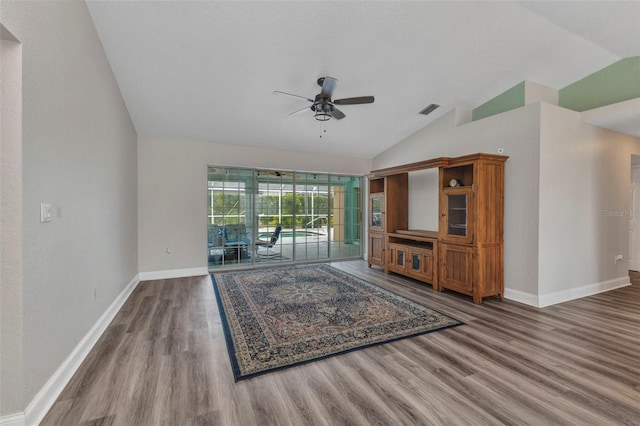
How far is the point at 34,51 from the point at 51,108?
358 mm

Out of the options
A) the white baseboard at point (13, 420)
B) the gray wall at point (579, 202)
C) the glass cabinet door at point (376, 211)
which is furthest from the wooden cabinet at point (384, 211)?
the white baseboard at point (13, 420)

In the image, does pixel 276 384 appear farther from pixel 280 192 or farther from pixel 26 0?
pixel 280 192

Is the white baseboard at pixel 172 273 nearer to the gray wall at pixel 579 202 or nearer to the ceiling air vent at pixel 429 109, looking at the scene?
the ceiling air vent at pixel 429 109

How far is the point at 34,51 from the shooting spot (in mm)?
1776

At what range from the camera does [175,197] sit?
533 cm

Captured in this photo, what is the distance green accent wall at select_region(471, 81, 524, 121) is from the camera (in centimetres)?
413

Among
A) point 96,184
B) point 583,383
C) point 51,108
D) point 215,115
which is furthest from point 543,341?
point 215,115

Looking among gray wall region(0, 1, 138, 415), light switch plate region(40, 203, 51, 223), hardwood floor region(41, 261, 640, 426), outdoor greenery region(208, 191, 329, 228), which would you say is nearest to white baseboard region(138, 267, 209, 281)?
outdoor greenery region(208, 191, 329, 228)

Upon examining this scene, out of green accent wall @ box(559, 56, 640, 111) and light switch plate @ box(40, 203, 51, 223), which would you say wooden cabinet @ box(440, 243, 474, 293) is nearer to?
green accent wall @ box(559, 56, 640, 111)

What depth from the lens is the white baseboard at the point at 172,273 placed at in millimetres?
5105

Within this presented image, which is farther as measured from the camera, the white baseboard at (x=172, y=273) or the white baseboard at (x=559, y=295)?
the white baseboard at (x=172, y=273)

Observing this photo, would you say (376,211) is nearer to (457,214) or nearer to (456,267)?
(457,214)

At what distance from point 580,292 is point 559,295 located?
1.90ft

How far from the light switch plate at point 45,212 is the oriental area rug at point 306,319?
5.66 feet
